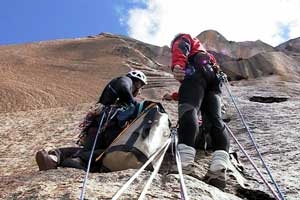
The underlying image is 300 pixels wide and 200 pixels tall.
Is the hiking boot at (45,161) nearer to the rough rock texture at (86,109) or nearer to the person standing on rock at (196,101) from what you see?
the rough rock texture at (86,109)

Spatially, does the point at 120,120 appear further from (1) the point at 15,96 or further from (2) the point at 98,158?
(1) the point at 15,96

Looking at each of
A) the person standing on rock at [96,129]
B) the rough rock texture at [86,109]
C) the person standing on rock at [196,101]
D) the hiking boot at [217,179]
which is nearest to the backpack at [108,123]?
the person standing on rock at [96,129]

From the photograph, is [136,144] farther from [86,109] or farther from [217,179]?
[86,109]

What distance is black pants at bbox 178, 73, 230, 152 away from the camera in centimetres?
462

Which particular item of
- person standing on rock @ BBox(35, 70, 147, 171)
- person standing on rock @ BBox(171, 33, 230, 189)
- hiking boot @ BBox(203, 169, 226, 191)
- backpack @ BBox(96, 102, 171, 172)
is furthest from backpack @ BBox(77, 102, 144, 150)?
hiking boot @ BBox(203, 169, 226, 191)

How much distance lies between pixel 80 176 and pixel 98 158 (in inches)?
23.3

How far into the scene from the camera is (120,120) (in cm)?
538

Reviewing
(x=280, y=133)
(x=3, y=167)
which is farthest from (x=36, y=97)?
(x=280, y=133)

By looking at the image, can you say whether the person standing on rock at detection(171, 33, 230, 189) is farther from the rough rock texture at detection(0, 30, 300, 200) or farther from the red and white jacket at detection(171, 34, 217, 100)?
the rough rock texture at detection(0, 30, 300, 200)

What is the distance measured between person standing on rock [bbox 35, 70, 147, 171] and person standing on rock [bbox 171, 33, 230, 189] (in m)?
0.52

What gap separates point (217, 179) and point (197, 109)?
71cm

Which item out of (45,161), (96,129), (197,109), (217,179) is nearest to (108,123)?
(96,129)

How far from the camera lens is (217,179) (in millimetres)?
4398

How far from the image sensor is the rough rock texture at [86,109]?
3.93 metres
